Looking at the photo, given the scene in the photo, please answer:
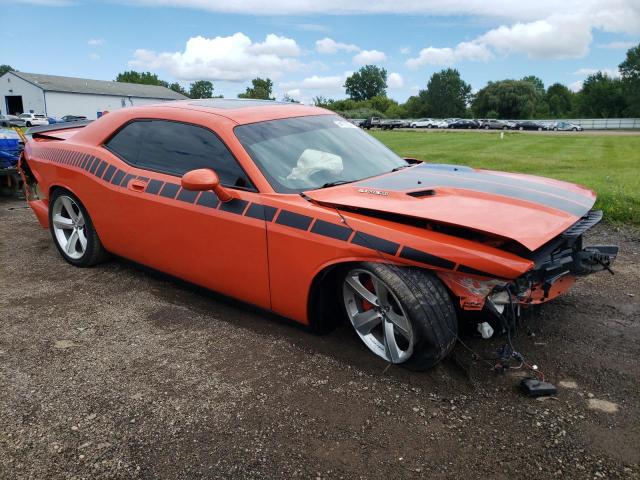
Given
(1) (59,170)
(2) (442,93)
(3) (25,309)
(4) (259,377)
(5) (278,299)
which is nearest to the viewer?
(4) (259,377)

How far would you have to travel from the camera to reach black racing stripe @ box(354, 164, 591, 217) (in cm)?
323

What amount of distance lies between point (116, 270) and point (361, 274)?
280 centimetres

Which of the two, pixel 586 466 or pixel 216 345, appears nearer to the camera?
Answer: pixel 586 466

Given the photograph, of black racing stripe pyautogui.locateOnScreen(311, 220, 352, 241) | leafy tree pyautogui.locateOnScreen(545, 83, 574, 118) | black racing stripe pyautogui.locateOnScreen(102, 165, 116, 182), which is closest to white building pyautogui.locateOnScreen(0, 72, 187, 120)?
black racing stripe pyautogui.locateOnScreen(102, 165, 116, 182)

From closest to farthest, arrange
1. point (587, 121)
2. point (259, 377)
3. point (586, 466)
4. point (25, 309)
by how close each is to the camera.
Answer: point (586, 466), point (259, 377), point (25, 309), point (587, 121)

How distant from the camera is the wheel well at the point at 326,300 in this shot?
3149 mm

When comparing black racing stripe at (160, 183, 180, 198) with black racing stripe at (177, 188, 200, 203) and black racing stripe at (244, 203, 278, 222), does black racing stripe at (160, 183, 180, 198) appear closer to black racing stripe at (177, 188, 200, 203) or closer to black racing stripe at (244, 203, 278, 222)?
black racing stripe at (177, 188, 200, 203)

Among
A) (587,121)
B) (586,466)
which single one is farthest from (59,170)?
(587,121)

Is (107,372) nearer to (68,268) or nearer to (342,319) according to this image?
(342,319)

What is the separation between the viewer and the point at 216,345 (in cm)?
346

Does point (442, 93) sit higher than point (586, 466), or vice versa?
point (442, 93)

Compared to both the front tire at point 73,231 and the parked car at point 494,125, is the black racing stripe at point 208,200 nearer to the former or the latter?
the front tire at point 73,231

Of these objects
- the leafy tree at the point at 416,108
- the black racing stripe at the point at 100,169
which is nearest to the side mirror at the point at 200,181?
the black racing stripe at the point at 100,169

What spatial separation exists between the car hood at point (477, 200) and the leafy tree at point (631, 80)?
279 ft
